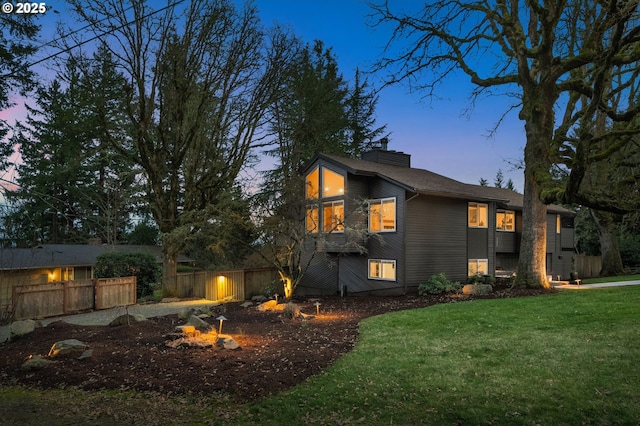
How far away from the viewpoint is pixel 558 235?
2611cm

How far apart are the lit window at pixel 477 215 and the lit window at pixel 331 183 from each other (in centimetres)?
648

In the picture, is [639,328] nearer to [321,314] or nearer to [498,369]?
[498,369]

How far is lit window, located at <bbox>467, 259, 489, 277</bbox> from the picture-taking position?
1995 centimetres

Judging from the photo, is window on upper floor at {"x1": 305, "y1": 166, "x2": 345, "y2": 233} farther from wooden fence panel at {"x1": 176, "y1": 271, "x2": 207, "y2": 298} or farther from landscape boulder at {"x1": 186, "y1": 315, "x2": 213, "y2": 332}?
landscape boulder at {"x1": 186, "y1": 315, "x2": 213, "y2": 332}

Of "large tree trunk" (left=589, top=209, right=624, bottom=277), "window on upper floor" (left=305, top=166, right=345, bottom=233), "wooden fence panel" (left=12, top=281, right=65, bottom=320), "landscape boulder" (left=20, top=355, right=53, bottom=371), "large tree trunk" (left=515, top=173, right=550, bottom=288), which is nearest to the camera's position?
"landscape boulder" (left=20, top=355, right=53, bottom=371)

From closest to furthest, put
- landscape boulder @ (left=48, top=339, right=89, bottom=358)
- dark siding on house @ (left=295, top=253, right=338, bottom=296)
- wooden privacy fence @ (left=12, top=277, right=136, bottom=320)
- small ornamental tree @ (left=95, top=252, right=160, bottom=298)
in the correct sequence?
landscape boulder @ (left=48, top=339, right=89, bottom=358) < wooden privacy fence @ (left=12, top=277, right=136, bottom=320) < small ornamental tree @ (left=95, top=252, right=160, bottom=298) < dark siding on house @ (left=295, top=253, right=338, bottom=296)

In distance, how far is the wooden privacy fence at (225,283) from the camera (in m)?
19.6

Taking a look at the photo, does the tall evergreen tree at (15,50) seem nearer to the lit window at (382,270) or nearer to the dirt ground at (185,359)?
the dirt ground at (185,359)

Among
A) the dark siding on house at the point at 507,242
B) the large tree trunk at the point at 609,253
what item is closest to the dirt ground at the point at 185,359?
the dark siding on house at the point at 507,242

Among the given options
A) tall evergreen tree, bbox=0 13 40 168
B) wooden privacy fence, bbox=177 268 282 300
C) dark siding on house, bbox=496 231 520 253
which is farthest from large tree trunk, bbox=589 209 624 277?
tall evergreen tree, bbox=0 13 40 168

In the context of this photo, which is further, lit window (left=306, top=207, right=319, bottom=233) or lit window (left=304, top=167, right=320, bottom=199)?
lit window (left=304, top=167, right=320, bottom=199)

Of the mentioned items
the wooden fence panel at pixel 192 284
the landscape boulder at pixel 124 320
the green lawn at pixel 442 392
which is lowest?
the wooden fence panel at pixel 192 284

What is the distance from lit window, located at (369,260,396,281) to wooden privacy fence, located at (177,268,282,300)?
5.22 meters

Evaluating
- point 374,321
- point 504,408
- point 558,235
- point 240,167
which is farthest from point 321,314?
point 558,235
